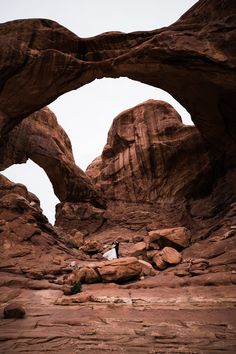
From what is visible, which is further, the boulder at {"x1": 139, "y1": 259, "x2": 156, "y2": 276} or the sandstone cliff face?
the sandstone cliff face

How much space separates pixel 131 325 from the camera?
6090mm

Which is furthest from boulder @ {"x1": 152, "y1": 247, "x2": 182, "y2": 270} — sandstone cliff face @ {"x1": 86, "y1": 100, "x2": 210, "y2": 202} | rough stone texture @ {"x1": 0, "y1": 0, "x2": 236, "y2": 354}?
sandstone cliff face @ {"x1": 86, "y1": 100, "x2": 210, "y2": 202}

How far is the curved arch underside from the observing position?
49.8 ft

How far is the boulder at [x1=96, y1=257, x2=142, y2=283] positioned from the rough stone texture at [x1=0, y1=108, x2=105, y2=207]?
15128 mm

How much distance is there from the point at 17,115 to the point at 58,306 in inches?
556

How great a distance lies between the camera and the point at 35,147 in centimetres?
2409

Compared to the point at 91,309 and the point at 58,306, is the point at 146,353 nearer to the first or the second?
the point at 91,309

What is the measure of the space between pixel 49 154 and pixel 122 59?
38.9 feet

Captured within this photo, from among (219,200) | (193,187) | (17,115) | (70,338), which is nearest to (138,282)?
(70,338)

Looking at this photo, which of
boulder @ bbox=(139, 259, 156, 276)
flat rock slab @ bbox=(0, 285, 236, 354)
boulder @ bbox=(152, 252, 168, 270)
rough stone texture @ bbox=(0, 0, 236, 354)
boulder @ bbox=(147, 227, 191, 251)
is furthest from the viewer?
boulder @ bbox=(147, 227, 191, 251)

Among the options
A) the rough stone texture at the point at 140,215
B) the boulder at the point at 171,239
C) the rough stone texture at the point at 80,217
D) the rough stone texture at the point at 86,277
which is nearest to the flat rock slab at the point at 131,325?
the rough stone texture at the point at 140,215

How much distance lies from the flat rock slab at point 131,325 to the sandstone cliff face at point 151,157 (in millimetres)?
17836

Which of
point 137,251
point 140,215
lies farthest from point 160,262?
point 140,215

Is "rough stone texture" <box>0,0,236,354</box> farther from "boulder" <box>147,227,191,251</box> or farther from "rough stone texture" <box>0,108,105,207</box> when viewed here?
"rough stone texture" <box>0,108,105,207</box>
